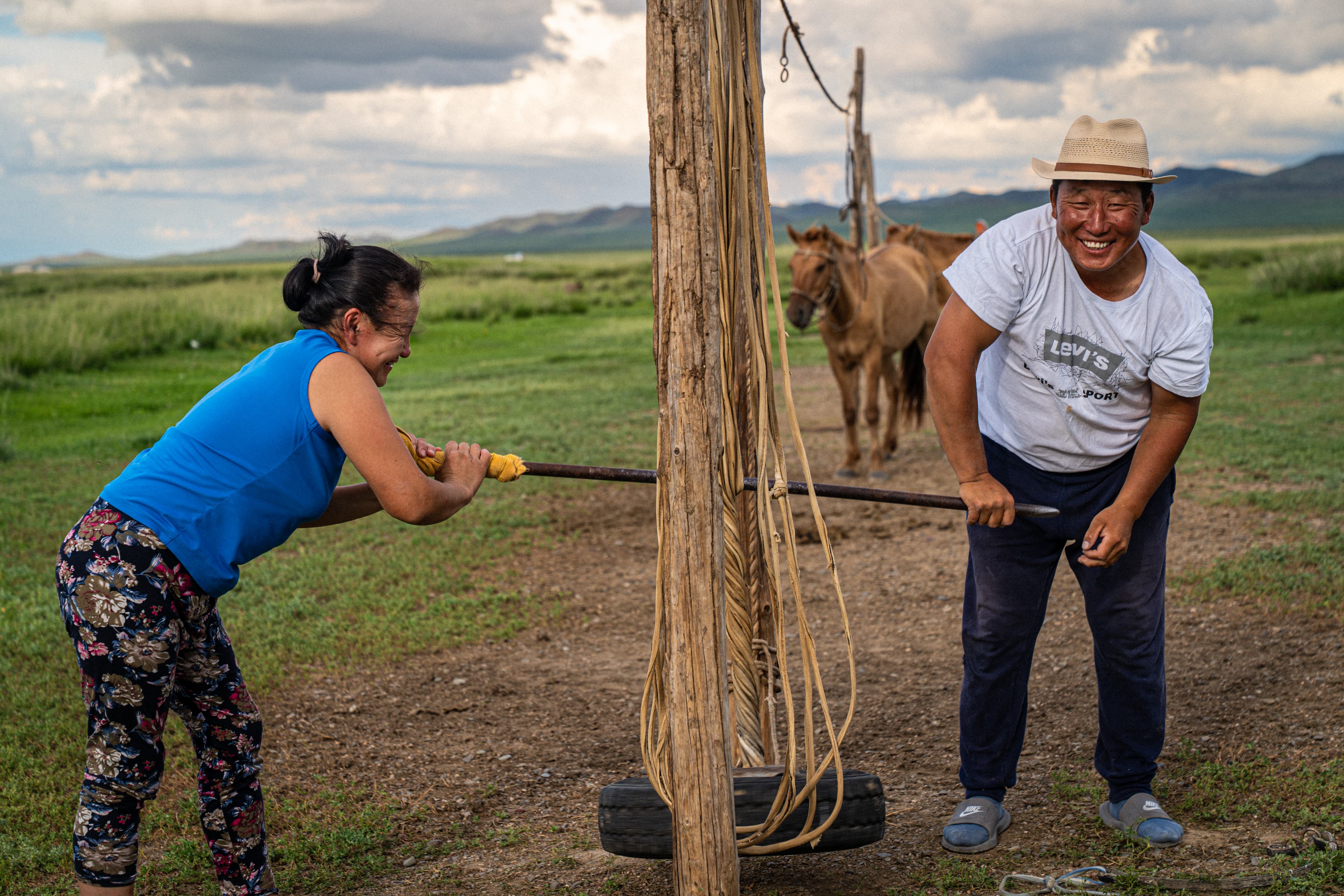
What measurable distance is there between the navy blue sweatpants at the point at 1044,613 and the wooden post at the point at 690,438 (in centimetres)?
93

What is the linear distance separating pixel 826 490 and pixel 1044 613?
0.77 m

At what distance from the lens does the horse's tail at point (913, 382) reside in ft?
33.0

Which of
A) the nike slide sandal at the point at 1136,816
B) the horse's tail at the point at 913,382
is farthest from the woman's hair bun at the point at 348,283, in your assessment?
the horse's tail at the point at 913,382

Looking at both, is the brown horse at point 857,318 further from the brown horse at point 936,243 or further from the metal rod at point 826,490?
the metal rod at point 826,490

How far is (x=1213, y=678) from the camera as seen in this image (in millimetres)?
4402

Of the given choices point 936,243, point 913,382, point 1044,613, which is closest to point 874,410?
point 913,382

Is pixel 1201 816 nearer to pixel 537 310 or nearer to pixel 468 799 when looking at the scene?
pixel 468 799

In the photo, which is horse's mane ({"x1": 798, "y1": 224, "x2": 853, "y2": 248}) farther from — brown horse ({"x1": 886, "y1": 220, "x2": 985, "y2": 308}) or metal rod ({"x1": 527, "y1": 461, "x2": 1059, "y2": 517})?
metal rod ({"x1": 527, "y1": 461, "x2": 1059, "y2": 517})

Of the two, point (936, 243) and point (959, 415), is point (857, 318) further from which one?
point (959, 415)

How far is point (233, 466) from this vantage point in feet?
8.22

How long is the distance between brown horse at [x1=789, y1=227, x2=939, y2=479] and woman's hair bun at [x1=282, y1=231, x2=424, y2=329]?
6396 millimetres

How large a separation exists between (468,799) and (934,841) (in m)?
1.63

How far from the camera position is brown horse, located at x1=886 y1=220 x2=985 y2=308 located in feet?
36.8

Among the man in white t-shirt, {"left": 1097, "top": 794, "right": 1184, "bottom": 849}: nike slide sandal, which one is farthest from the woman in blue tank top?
{"left": 1097, "top": 794, "right": 1184, "bottom": 849}: nike slide sandal
